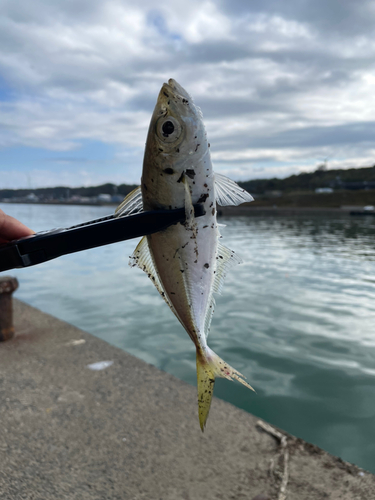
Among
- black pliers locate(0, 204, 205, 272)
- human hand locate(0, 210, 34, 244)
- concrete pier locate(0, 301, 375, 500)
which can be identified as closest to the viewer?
black pliers locate(0, 204, 205, 272)

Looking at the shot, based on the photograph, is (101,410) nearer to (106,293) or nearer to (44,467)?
(44,467)

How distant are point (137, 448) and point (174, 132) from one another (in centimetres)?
386

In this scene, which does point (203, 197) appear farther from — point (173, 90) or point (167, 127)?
point (173, 90)

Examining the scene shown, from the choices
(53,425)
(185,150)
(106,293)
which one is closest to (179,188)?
(185,150)

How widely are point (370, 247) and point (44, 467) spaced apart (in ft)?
89.8

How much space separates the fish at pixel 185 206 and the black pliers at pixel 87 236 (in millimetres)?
73

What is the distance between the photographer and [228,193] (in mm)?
1748

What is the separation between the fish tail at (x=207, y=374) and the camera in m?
1.65

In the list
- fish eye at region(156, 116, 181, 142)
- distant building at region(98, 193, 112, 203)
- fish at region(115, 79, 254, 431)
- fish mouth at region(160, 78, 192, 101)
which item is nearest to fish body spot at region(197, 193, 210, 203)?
fish at region(115, 79, 254, 431)

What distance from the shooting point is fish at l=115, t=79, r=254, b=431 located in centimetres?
153

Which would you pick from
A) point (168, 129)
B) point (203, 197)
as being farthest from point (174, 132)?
point (203, 197)

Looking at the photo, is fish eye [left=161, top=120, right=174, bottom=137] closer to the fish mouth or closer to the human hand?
the fish mouth

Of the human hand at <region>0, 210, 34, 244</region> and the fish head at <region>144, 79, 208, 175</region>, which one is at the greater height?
the fish head at <region>144, 79, 208, 175</region>

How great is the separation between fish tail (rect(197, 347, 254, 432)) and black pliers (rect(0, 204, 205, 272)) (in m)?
0.69
